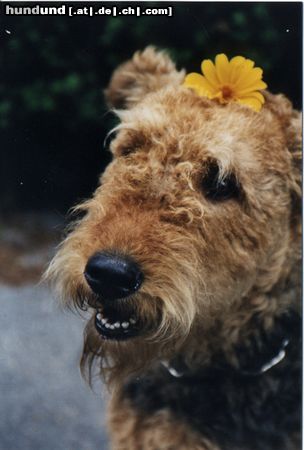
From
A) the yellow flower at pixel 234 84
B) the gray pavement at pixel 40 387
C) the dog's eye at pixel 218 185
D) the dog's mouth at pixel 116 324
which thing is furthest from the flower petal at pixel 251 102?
the gray pavement at pixel 40 387

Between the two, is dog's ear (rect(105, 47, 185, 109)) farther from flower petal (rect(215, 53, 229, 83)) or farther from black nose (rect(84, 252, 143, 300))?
black nose (rect(84, 252, 143, 300))

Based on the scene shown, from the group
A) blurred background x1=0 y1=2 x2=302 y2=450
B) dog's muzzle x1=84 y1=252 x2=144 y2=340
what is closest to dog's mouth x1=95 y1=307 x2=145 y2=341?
dog's muzzle x1=84 y1=252 x2=144 y2=340

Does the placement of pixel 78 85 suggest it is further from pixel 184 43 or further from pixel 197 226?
pixel 197 226

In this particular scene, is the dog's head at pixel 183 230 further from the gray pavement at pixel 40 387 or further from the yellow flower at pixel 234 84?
the gray pavement at pixel 40 387

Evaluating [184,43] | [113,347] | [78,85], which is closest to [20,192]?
[78,85]

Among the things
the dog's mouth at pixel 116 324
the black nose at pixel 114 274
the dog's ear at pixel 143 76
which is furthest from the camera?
the dog's ear at pixel 143 76

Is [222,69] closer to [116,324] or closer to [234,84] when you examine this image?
[234,84]
